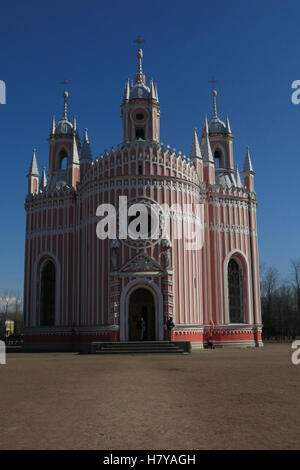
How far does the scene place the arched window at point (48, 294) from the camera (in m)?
41.2

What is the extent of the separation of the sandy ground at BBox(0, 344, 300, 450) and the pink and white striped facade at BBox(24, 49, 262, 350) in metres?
17.3

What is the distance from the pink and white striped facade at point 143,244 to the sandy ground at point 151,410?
56.7ft

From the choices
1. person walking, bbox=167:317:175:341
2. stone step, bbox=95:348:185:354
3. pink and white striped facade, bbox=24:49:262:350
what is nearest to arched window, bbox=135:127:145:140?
pink and white striped facade, bbox=24:49:262:350

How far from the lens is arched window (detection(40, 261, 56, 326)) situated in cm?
4117

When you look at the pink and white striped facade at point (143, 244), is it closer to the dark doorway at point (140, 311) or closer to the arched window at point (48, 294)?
the arched window at point (48, 294)

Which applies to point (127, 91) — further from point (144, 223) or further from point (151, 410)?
point (151, 410)

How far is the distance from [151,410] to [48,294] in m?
32.4

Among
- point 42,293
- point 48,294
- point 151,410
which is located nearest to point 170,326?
point 48,294

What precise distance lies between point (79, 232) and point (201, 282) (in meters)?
10.9

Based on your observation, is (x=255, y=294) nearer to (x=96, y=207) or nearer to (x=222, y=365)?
(x=96, y=207)

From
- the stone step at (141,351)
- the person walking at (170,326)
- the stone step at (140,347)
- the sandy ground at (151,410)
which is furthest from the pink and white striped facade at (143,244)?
the sandy ground at (151,410)

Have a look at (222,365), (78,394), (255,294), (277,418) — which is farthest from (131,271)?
(277,418)

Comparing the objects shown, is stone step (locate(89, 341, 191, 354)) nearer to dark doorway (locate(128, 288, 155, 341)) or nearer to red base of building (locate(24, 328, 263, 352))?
red base of building (locate(24, 328, 263, 352))

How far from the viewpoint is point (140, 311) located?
37188 millimetres
